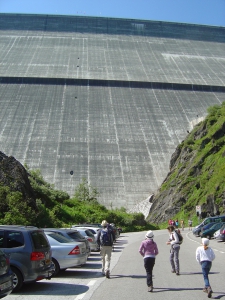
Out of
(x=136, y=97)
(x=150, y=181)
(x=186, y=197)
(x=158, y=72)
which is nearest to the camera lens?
(x=186, y=197)

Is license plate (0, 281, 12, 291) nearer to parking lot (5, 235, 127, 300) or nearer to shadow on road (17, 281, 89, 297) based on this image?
parking lot (5, 235, 127, 300)

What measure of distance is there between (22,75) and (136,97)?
18.5 metres

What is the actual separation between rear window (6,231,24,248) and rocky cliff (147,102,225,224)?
29.0 m

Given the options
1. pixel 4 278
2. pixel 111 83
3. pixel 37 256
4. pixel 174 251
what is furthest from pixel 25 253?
pixel 111 83

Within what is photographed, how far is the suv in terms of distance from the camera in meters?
8.04

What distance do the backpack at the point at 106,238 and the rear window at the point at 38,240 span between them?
85.0 inches

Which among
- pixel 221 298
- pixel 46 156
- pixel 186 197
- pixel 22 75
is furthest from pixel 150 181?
pixel 221 298

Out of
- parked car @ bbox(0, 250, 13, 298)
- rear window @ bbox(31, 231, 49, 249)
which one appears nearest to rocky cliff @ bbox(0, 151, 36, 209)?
rear window @ bbox(31, 231, 49, 249)

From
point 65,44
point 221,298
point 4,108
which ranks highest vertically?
point 221,298

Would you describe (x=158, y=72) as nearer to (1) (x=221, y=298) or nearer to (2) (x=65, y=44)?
(2) (x=65, y=44)

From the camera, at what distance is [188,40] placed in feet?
267

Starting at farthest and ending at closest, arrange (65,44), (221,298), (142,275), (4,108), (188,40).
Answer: (188,40), (65,44), (4,108), (142,275), (221,298)

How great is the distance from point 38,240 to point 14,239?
1.71 ft

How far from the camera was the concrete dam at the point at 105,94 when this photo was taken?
47.3 meters
